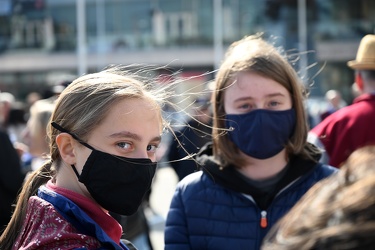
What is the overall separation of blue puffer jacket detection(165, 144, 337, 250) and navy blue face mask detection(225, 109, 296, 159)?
12 centimetres

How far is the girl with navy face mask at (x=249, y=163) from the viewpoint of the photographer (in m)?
2.50

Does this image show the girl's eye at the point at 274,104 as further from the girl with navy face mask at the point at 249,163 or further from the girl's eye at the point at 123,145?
the girl's eye at the point at 123,145

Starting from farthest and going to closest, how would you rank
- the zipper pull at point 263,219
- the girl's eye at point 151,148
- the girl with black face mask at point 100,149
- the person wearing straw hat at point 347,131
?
the person wearing straw hat at point 347,131
the zipper pull at point 263,219
the girl's eye at point 151,148
the girl with black face mask at point 100,149

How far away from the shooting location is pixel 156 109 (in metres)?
1.90

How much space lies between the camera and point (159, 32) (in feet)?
116

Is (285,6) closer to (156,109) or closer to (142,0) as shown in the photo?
(142,0)

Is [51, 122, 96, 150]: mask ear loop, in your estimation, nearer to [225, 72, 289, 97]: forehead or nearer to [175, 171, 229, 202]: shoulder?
[175, 171, 229, 202]: shoulder

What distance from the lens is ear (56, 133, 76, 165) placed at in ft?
6.13

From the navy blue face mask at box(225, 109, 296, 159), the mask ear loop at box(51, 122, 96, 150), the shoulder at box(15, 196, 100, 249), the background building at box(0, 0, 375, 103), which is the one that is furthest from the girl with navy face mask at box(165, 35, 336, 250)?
the background building at box(0, 0, 375, 103)

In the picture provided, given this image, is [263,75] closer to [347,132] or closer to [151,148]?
[151,148]

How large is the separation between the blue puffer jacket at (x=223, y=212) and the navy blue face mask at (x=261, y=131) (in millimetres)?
119

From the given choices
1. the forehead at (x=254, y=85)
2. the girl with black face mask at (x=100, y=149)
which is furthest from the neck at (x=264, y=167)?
the girl with black face mask at (x=100, y=149)

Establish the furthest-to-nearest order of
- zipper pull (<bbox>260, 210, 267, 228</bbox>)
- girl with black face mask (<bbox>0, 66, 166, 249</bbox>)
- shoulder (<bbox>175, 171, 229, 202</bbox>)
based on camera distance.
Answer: shoulder (<bbox>175, 171, 229, 202</bbox>) → zipper pull (<bbox>260, 210, 267, 228</bbox>) → girl with black face mask (<bbox>0, 66, 166, 249</bbox>)

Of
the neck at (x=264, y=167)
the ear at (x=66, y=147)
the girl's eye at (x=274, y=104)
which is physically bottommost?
the neck at (x=264, y=167)
